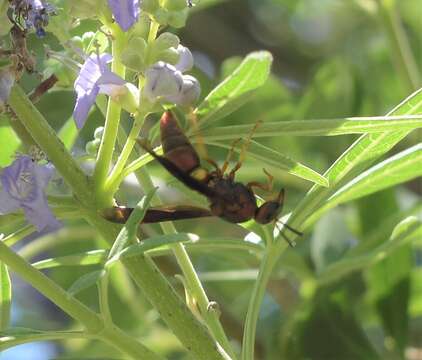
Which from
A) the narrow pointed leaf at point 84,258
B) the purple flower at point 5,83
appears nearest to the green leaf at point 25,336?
the narrow pointed leaf at point 84,258

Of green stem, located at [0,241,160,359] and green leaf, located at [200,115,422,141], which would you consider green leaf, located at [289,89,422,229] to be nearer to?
green leaf, located at [200,115,422,141]

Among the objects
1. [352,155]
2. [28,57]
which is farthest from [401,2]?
[28,57]

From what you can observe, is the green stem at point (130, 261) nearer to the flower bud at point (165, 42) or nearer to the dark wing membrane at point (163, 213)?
the dark wing membrane at point (163, 213)

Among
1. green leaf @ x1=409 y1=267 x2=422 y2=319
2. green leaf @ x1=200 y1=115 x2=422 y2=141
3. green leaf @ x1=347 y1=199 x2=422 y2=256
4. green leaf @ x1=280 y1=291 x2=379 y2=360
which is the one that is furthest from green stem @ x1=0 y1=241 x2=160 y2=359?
green leaf @ x1=409 y1=267 x2=422 y2=319

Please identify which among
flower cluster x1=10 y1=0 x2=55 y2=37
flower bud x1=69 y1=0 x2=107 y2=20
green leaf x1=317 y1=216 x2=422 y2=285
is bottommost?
green leaf x1=317 y1=216 x2=422 y2=285

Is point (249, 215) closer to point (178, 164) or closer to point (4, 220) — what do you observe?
point (178, 164)
